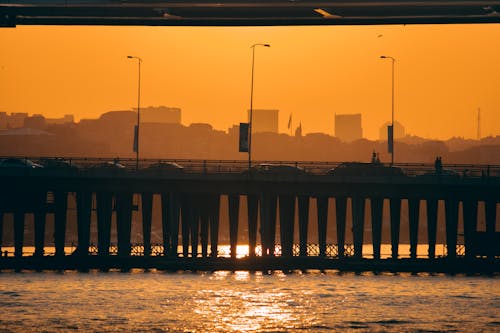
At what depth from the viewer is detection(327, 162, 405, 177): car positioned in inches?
7092

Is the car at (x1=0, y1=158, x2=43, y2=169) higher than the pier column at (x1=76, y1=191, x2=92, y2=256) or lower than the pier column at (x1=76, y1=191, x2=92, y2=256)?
higher

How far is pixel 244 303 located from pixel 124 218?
216ft

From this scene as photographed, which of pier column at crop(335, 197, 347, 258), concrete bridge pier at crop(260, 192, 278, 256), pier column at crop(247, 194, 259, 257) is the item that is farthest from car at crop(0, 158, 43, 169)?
pier column at crop(335, 197, 347, 258)

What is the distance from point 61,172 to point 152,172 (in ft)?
29.8

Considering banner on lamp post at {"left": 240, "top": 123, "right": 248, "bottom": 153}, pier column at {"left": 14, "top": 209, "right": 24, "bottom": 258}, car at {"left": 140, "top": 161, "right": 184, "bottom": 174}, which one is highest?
banner on lamp post at {"left": 240, "top": 123, "right": 248, "bottom": 153}

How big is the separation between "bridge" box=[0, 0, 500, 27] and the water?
17927 mm

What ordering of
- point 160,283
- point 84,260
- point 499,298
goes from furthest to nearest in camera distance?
point 84,260
point 160,283
point 499,298

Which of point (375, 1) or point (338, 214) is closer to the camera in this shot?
point (375, 1)

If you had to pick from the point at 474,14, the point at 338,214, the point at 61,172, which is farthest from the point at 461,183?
the point at 474,14

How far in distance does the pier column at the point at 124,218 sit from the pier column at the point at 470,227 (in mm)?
35037

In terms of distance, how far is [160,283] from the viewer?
138 meters

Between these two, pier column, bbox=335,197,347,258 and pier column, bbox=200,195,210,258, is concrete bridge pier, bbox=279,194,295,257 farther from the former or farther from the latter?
pier column, bbox=200,195,210,258

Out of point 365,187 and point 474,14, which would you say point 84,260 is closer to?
point 365,187

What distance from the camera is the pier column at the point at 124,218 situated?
178 metres
